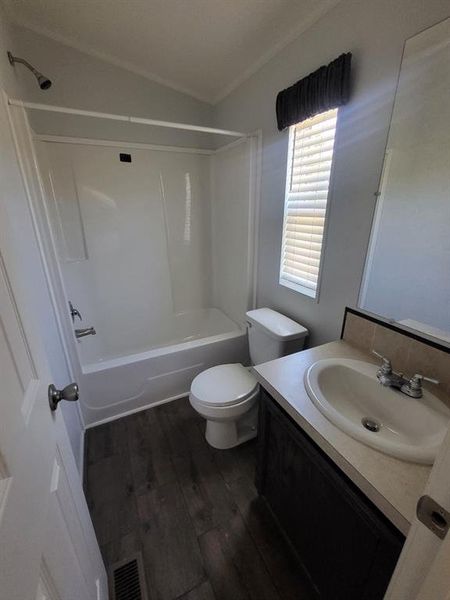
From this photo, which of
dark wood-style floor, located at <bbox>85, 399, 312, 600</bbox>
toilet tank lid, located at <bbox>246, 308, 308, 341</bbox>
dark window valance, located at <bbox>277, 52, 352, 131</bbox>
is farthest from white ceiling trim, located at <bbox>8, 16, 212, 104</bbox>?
dark wood-style floor, located at <bbox>85, 399, 312, 600</bbox>

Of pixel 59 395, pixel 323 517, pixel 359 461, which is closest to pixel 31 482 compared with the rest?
pixel 59 395

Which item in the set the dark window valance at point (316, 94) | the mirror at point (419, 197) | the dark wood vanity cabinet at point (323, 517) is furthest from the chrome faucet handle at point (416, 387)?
the dark window valance at point (316, 94)

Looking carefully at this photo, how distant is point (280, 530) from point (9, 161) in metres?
2.05

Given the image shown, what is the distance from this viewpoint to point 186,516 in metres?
1.30

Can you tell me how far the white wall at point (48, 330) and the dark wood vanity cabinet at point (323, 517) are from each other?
102cm

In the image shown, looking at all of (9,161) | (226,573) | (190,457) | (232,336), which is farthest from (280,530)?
(9,161)

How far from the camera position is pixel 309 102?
1.25 m

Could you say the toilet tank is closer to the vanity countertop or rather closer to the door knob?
the vanity countertop

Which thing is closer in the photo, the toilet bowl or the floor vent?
the floor vent

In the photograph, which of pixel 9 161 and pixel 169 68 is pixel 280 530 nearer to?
pixel 9 161

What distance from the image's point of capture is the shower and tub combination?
182 cm

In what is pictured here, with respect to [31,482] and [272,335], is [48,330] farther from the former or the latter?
[272,335]

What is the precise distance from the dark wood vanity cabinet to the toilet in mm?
323

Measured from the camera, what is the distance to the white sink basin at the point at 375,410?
750 millimetres
